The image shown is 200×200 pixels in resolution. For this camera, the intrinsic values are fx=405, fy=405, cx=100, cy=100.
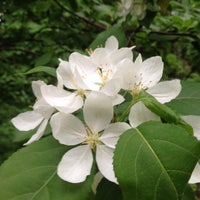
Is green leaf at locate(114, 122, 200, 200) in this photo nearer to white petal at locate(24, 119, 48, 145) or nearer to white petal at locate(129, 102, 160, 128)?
white petal at locate(129, 102, 160, 128)

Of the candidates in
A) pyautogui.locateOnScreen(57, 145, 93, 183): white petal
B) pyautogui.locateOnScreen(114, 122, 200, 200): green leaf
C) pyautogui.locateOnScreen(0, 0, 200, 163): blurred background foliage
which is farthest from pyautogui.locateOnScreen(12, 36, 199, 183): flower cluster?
pyautogui.locateOnScreen(0, 0, 200, 163): blurred background foliage

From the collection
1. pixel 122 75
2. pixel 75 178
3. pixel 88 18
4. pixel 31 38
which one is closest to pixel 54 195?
pixel 75 178

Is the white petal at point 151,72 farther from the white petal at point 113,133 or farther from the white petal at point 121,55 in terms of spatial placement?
the white petal at point 113,133

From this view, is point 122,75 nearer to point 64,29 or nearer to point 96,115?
point 96,115

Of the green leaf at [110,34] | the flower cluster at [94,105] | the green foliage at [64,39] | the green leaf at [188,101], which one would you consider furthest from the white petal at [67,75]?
the green leaf at [110,34]

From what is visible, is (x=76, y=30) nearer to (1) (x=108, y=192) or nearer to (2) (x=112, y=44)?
(2) (x=112, y=44)
